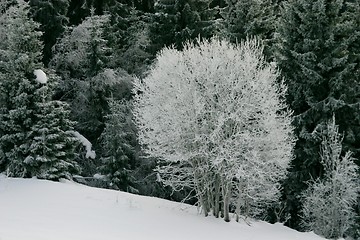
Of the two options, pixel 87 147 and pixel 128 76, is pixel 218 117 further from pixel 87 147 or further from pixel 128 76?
pixel 87 147

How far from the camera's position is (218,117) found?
755 inches

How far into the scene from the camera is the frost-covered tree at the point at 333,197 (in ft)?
69.7

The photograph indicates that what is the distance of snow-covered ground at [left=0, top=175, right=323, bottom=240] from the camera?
1502cm

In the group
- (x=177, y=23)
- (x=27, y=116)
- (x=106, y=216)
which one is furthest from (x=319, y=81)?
(x=27, y=116)

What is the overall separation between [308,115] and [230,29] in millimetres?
6435

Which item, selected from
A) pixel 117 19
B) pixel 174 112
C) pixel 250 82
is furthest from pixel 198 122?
pixel 117 19

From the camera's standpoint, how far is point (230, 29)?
27219 mm

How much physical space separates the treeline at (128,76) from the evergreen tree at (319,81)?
51 mm

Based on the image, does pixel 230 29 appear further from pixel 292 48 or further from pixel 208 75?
pixel 208 75

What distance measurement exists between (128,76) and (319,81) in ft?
36.4

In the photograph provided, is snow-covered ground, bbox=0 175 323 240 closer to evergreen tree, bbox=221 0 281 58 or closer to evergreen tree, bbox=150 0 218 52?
evergreen tree, bbox=221 0 281 58

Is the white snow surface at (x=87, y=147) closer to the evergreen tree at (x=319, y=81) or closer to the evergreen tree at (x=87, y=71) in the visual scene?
the evergreen tree at (x=87, y=71)

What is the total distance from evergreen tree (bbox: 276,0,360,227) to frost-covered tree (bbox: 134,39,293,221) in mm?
4224

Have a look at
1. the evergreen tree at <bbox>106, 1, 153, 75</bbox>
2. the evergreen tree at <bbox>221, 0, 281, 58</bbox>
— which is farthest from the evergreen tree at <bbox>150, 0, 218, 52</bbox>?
the evergreen tree at <bbox>221, 0, 281, 58</bbox>
